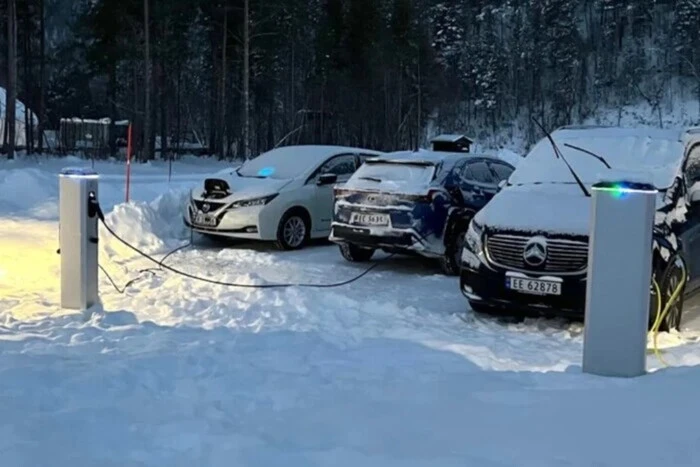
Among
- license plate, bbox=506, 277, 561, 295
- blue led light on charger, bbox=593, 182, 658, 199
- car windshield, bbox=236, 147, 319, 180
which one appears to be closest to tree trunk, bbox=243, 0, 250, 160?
car windshield, bbox=236, 147, 319, 180

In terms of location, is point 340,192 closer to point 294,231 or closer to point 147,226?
point 294,231

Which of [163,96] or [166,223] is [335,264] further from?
[163,96]

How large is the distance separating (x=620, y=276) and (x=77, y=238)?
4.59 m

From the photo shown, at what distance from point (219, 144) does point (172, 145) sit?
2475mm

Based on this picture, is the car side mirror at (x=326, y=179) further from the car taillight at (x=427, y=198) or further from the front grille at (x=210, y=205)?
the car taillight at (x=427, y=198)

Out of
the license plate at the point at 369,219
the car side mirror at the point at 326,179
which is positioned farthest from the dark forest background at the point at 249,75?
the license plate at the point at 369,219

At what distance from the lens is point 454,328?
7.11 m

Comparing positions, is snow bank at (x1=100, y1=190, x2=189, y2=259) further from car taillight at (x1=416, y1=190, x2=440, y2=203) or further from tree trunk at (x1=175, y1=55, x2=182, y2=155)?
Answer: tree trunk at (x1=175, y1=55, x2=182, y2=155)

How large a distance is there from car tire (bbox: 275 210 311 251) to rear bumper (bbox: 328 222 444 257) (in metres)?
2.01

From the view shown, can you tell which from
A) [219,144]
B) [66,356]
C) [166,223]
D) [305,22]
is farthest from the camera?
[305,22]

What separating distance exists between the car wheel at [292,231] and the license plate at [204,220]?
92 centimetres

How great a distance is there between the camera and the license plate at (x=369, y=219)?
32.3 ft

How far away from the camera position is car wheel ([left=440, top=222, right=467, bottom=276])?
1003cm

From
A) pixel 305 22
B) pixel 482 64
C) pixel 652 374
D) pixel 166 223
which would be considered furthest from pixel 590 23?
pixel 652 374
